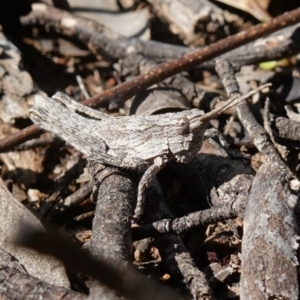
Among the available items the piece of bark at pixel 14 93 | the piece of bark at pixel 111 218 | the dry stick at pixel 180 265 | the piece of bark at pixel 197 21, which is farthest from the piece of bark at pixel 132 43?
the dry stick at pixel 180 265

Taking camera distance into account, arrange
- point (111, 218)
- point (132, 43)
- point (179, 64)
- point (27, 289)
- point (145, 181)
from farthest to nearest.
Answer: point (132, 43), point (179, 64), point (145, 181), point (111, 218), point (27, 289)

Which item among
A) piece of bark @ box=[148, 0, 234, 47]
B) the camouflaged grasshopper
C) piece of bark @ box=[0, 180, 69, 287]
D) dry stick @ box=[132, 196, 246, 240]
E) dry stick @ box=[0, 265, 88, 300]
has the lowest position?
dry stick @ box=[0, 265, 88, 300]

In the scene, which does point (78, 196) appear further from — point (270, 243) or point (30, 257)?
point (270, 243)

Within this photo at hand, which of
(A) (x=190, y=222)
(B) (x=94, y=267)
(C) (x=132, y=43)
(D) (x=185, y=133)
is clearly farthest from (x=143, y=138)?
(C) (x=132, y=43)

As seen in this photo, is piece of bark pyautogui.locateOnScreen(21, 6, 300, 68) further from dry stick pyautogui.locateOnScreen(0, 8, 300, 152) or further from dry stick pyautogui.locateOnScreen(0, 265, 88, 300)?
dry stick pyautogui.locateOnScreen(0, 265, 88, 300)

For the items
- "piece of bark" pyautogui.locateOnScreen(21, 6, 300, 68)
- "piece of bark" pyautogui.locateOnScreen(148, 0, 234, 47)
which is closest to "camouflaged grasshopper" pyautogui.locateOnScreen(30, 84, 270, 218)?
"piece of bark" pyautogui.locateOnScreen(21, 6, 300, 68)
